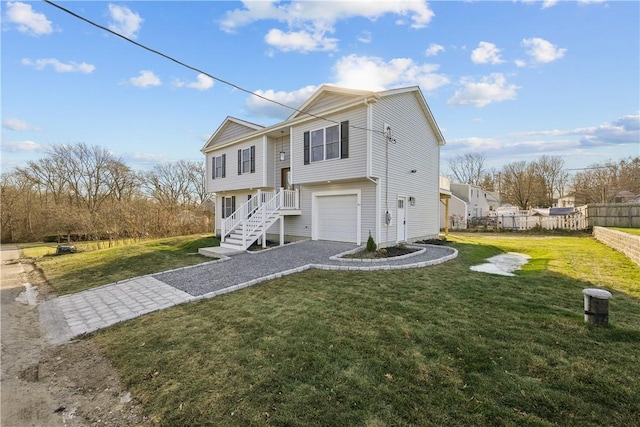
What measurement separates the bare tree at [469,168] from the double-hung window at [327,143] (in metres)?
47.5

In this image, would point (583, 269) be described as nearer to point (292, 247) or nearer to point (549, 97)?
point (292, 247)

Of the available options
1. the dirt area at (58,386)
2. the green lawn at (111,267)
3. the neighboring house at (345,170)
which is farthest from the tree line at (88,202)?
the dirt area at (58,386)

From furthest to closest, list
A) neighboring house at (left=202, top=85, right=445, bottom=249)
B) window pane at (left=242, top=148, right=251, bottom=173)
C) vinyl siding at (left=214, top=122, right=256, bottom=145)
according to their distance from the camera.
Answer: vinyl siding at (left=214, top=122, right=256, bottom=145) → window pane at (left=242, top=148, right=251, bottom=173) → neighboring house at (left=202, top=85, right=445, bottom=249)

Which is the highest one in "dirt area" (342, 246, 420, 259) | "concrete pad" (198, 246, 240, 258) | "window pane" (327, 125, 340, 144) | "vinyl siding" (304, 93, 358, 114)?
"vinyl siding" (304, 93, 358, 114)

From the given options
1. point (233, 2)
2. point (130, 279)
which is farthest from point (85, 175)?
point (233, 2)

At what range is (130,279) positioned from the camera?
27.2ft

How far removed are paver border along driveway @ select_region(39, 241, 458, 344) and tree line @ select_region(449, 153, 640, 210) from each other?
Result: 42.6m

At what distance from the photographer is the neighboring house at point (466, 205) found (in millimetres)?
28659

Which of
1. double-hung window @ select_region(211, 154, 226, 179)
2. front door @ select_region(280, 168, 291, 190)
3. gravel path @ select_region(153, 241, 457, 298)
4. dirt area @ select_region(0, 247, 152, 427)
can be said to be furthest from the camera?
double-hung window @ select_region(211, 154, 226, 179)

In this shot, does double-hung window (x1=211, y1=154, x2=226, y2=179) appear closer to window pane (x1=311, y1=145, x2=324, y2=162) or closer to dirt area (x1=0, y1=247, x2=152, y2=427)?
window pane (x1=311, y1=145, x2=324, y2=162)

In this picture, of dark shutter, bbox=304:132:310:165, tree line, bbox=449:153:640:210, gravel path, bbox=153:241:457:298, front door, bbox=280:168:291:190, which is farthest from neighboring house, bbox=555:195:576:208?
dark shutter, bbox=304:132:310:165

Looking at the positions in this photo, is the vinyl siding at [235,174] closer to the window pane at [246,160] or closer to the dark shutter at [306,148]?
the window pane at [246,160]

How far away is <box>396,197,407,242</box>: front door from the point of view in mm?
12214

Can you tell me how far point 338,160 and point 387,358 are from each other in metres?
8.64
